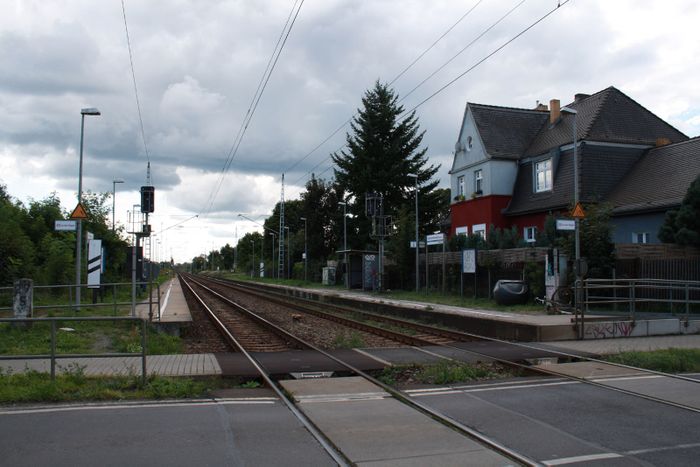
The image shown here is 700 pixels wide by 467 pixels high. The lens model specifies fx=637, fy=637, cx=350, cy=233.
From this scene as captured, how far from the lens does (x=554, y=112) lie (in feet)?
128

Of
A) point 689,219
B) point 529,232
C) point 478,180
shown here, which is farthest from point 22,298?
point 478,180

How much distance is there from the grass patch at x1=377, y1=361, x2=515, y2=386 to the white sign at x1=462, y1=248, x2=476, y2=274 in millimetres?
16683

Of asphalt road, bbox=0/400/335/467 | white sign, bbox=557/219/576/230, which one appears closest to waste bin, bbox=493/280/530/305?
white sign, bbox=557/219/576/230

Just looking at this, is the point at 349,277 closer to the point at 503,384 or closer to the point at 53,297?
the point at 53,297

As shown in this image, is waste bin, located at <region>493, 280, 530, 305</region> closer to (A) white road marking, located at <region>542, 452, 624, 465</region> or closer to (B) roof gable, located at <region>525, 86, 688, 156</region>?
(B) roof gable, located at <region>525, 86, 688, 156</region>

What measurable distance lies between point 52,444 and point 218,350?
29.5 feet

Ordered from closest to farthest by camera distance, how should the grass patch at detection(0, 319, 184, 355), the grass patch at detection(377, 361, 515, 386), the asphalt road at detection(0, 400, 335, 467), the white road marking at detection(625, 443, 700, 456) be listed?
the asphalt road at detection(0, 400, 335, 467), the white road marking at detection(625, 443, 700, 456), the grass patch at detection(377, 361, 515, 386), the grass patch at detection(0, 319, 184, 355)

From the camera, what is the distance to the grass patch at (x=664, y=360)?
36.1ft

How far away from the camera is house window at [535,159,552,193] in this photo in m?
35.5

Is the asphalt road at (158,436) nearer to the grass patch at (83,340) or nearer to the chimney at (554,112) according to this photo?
the grass patch at (83,340)

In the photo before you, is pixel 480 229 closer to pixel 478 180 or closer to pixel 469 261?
pixel 478 180

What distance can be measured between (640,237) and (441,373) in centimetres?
2241

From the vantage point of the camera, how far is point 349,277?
151 ft

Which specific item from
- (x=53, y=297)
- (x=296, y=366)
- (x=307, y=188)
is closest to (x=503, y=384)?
(x=296, y=366)
